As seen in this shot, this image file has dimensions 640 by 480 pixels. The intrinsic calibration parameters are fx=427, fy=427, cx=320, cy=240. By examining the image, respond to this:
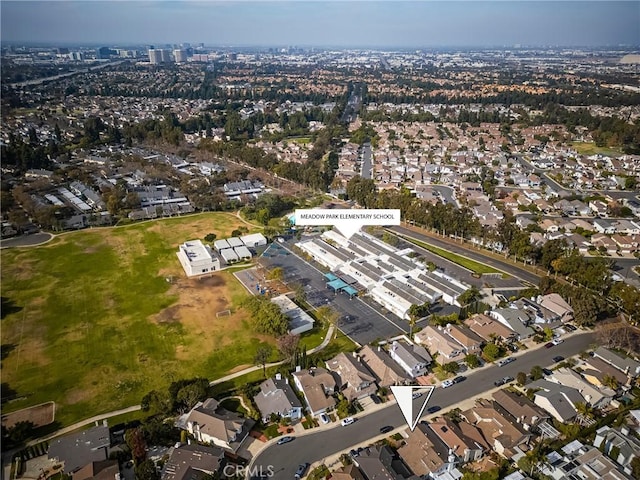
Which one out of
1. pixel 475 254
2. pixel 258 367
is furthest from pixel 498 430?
pixel 475 254

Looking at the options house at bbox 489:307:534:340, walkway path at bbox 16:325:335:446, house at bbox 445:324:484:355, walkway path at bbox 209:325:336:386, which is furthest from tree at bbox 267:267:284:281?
house at bbox 489:307:534:340

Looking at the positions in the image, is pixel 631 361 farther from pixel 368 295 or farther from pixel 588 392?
pixel 368 295

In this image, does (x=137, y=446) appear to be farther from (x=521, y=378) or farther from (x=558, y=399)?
(x=558, y=399)

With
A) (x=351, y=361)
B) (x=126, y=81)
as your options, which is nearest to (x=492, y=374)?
(x=351, y=361)

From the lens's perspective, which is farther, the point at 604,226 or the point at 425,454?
the point at 604,226

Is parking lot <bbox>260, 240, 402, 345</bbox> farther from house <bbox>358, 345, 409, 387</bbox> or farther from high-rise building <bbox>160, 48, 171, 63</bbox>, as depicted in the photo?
high-rise building <bbox>160, 48, 171, 63</bbox>

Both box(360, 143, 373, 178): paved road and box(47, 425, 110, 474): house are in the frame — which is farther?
box(360, 143, 373, 178): paved road
